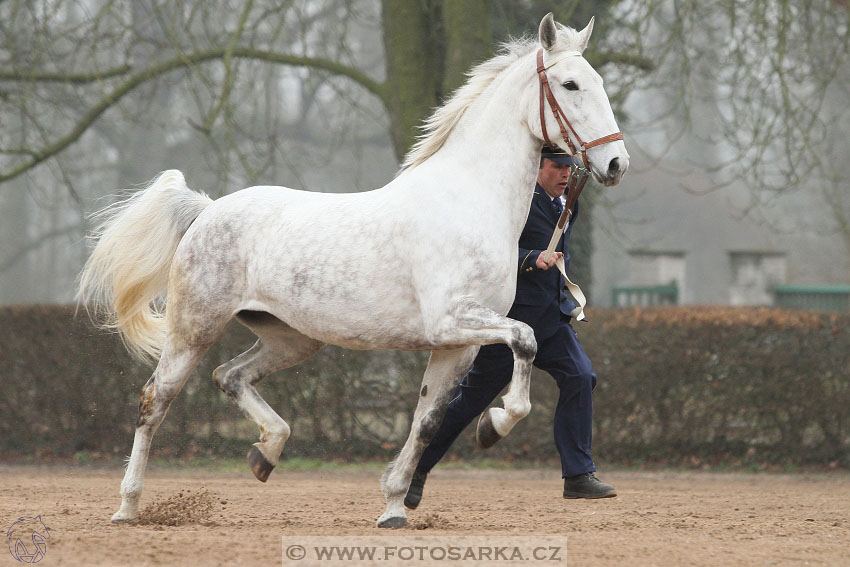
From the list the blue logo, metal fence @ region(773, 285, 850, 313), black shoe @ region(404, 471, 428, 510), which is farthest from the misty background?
black shoe @ region(404, 471, 428, 510)

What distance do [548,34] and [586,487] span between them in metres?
2.23

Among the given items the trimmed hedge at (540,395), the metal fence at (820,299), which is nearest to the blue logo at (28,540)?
the trimmed hedge at (540,395)

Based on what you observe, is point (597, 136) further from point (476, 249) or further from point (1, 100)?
point (1, 100)

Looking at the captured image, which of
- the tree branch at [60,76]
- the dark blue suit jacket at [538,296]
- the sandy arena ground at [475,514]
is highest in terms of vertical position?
the tree branch at [60,76]

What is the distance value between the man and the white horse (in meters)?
0.44

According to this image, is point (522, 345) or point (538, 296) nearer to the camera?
point (522, 345)

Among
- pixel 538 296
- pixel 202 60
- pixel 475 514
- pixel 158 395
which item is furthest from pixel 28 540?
pixel 202 60

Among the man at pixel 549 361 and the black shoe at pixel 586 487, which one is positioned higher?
the man at pixel 549 361

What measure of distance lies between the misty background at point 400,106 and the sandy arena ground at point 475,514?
2.12m

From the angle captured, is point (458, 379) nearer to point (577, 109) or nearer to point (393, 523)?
point (393, 523)

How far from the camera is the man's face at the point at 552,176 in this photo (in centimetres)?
521

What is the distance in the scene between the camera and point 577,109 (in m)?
4.37

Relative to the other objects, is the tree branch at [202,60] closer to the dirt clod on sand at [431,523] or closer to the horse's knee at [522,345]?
the dirt clod on sand at [431,523]

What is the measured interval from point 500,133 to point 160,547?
7.64 ft
